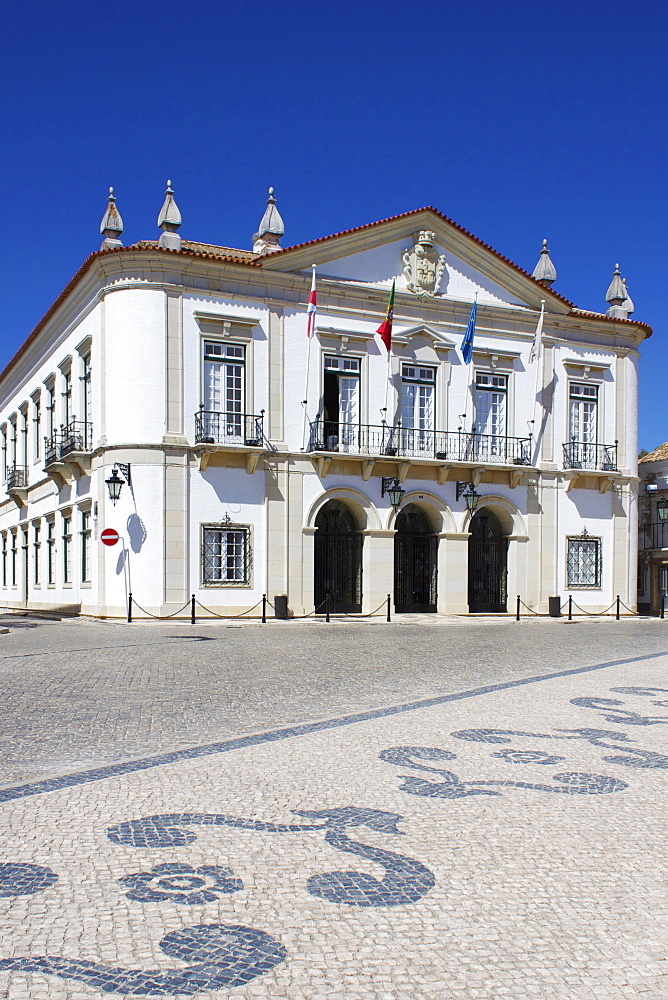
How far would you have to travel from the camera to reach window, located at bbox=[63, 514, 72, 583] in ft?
92.2

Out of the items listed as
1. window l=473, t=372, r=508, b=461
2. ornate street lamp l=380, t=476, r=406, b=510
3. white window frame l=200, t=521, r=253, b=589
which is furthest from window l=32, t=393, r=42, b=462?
window l=473, t=372, r=508, b=461

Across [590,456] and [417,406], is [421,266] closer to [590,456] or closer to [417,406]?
[417,406]

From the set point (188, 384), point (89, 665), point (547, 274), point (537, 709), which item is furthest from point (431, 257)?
point (537, 709)

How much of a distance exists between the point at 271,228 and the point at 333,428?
593cm

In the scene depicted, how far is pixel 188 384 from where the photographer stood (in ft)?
79.5

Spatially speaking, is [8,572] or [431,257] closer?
[431,257]

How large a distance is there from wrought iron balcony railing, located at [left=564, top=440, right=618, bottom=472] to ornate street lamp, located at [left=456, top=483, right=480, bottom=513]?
3489mm

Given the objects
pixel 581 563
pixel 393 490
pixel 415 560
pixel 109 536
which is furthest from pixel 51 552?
pixel 581 563

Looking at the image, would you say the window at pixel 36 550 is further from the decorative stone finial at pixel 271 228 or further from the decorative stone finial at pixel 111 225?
the decorative stone finial at pixel 271 228

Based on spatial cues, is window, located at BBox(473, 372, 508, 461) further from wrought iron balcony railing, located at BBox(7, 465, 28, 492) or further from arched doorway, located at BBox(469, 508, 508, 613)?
Answer: wrought iron balcony railing, located at BBox(7, 465, 28, 492)

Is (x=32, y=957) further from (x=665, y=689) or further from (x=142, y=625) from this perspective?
(x=142, y=625)

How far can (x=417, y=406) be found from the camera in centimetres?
2723

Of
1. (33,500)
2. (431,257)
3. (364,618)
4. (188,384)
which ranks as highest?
(431,257)

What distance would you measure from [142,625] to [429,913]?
18.9m
